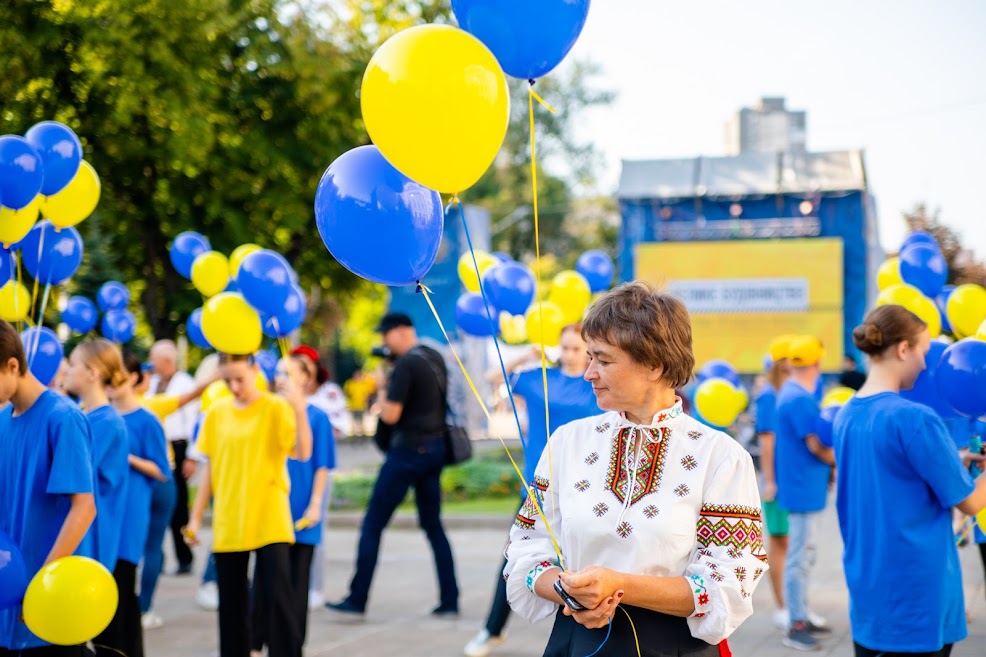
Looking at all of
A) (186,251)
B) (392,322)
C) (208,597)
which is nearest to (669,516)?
(392,322)

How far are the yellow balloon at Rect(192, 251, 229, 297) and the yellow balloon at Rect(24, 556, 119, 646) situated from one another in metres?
3.20

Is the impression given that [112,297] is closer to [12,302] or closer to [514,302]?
[12,302]

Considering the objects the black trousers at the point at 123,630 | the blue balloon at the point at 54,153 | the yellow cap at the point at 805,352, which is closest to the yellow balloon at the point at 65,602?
the black trousers at the point at 123,630

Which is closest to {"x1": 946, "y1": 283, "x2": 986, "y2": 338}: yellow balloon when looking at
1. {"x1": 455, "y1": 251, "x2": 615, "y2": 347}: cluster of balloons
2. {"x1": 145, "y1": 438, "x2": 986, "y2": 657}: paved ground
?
{"x1": 145, "y1": 438, "x2": 986, "y2": 657}: paved ground

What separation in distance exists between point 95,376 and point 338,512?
841 cm

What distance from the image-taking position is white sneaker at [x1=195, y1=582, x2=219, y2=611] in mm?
8242

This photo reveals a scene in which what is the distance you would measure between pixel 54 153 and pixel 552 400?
296cm

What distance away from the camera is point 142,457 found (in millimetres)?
6328

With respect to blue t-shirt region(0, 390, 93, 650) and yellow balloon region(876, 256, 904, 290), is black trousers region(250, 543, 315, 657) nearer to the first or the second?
blue t-shirt region(0, 390, 93, 650)

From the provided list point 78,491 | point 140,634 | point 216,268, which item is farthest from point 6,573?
point 216,268

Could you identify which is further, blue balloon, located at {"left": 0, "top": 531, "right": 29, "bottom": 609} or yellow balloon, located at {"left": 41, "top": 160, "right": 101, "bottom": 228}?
yellow balloon, located at {"left": 41, "top": 160, "right": 101, "bottom": 228}

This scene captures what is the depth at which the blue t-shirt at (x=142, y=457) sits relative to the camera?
593cm

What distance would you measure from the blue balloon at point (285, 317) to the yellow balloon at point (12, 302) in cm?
121

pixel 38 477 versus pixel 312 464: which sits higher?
pixel 38 477
